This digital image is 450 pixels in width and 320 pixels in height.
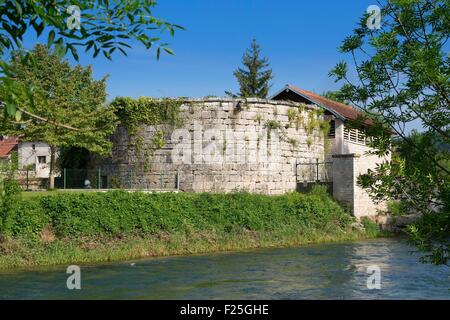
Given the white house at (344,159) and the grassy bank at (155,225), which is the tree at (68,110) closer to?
the grassy bank at (155,225)

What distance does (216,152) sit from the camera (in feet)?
84.8

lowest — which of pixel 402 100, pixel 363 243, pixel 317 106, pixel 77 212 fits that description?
pixel 363 243

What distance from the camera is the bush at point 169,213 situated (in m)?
18.1

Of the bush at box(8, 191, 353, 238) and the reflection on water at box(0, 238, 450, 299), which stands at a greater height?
the bush at box(8, 191, 353, 238)

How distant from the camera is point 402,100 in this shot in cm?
534

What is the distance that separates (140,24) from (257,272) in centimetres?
1259

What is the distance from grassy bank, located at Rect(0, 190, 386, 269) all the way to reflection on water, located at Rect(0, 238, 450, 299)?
4.05 ft

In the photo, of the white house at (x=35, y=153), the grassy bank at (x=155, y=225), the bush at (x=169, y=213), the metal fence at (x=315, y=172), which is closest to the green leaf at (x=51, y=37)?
the grassy bank at (x=155, y=225)

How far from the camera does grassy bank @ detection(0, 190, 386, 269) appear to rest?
17.4m

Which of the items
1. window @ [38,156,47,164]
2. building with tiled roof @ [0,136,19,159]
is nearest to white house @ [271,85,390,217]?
window @ [38,156,47,164]

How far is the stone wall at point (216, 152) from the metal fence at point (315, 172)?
55.7 inches

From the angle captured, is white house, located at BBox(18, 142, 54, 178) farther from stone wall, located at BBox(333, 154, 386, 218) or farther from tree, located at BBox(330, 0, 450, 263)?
tree, located at BBox(330, 0, 450, 263)
